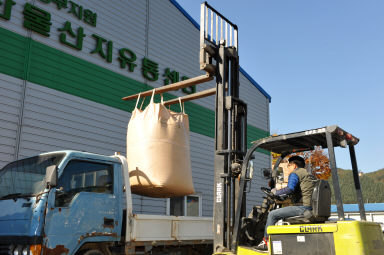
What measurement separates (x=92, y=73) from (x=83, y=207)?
561cm

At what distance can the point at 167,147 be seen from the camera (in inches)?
260

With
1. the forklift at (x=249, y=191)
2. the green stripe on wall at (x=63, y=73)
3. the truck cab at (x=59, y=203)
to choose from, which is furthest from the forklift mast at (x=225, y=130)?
the green stripe on wall at (x=63, y=73)

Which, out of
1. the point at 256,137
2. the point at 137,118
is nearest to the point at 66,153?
the point at 137,118

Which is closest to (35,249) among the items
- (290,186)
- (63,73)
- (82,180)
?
(82,180)

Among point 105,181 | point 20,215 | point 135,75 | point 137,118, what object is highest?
point 135,75

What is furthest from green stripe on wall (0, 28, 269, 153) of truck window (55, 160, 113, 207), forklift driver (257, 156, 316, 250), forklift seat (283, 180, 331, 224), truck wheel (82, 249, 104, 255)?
forklift seat (283, 180, 331, 224)

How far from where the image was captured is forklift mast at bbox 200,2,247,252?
18.5 ft

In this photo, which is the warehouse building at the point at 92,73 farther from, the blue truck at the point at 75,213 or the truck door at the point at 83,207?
the truck door at the point at 83,207

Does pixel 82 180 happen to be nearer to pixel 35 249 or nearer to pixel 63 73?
pixel 35 249

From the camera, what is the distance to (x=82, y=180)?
18.0 feet

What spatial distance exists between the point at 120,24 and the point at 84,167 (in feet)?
22.4

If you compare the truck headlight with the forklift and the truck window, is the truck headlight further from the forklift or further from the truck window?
the forklift

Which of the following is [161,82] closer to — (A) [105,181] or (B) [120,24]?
(B) [120,24]

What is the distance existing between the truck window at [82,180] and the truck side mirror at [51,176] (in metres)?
0.24
